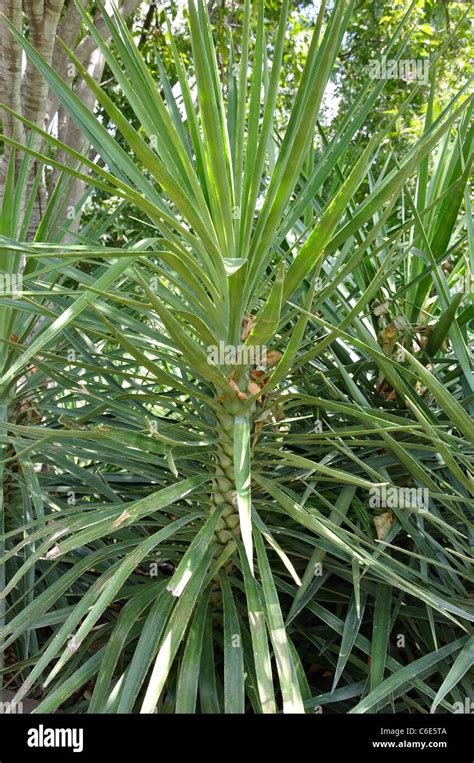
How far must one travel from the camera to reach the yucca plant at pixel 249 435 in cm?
106

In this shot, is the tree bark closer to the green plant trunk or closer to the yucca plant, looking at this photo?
the yucca plant

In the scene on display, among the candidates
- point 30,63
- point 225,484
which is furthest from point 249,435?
point 30,63

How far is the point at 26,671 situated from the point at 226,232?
1.01 metres

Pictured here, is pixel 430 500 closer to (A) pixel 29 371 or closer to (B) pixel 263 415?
(B) pixel 263 415

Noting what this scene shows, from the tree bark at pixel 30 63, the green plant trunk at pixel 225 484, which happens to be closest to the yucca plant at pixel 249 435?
the green plant trunk at pixel 225 484

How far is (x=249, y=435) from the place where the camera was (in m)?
1.15

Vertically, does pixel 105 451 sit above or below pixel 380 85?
below

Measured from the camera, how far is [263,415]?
1282mm

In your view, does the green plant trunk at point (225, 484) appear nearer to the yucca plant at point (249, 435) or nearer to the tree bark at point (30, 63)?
the yucca plant at point (249, 435)

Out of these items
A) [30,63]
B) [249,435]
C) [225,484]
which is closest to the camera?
[249,435]

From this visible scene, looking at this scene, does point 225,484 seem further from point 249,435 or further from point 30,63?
point 30,63

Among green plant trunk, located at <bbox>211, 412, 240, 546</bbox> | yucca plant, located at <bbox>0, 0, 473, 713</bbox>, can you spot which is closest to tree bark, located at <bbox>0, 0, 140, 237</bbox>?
yucca plant, located at <bbox>0, 0, 473, 713</bbox>

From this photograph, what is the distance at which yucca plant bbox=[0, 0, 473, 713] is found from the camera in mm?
1056
